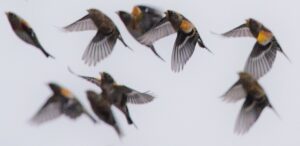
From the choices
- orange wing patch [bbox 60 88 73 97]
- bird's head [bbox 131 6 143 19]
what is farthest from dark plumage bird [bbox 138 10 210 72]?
orange wing patch [bbox 60 88 73 97]

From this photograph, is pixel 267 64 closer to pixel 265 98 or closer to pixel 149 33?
pixel 265 98

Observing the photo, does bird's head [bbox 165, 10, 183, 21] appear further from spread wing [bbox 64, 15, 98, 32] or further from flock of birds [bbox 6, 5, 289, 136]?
spread wing [bbox 64, 15, 98, 32]

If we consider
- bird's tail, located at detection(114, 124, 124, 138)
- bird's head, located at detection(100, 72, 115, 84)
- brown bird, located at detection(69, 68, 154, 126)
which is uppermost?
bird's head, located at detection(100, 72, 115, 84)

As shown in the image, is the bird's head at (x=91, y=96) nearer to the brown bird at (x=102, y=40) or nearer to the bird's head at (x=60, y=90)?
the bird's head at (x=60, y=90)

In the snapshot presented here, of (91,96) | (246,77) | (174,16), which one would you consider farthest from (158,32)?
(246,77)

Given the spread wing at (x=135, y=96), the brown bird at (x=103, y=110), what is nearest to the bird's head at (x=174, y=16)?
the spread wing at (x=135, y=96)
